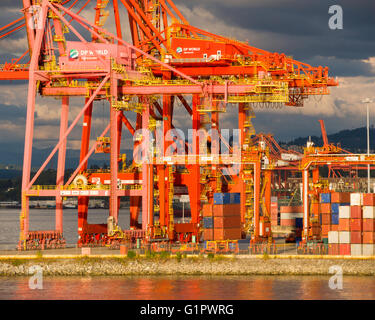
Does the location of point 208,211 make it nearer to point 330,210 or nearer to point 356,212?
point 356,212

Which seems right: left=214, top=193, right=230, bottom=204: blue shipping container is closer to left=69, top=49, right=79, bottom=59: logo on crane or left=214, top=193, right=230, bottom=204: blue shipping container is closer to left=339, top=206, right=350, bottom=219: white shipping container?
left=339, top=206, right=350, bottom=219: white shipping container

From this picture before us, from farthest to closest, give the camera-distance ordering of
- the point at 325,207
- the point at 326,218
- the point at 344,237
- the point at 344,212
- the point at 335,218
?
the point at 325,207 → the point at 326,218 → the point at 335,218 → the point at 344,212 → the point at 344,237

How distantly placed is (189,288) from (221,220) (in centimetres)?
1073

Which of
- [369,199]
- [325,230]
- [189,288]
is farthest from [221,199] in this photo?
[189,288]

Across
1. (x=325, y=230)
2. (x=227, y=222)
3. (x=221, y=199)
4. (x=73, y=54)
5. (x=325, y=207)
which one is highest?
(x=73, y=54)

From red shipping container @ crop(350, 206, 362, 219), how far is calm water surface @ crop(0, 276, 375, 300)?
5112 millimetres

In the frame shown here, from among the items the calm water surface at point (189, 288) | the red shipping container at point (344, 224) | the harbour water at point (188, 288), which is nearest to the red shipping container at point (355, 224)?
the red shipping container at point (344, 224)

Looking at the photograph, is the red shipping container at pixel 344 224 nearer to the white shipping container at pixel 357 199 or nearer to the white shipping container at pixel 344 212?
the white shipping container at pixel 344 212

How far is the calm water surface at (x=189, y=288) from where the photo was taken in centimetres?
5638

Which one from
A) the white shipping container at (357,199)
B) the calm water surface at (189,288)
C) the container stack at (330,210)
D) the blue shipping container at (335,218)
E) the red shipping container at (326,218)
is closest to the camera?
the calm water surface at (189,288)

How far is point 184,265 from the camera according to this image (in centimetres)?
6619

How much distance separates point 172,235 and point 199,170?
6750mm

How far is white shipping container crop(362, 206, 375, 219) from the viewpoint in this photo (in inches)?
2574
